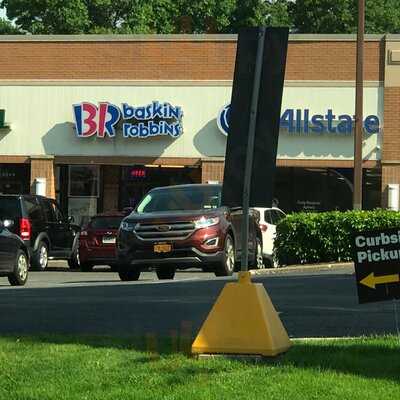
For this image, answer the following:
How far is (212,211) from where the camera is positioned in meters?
16.1

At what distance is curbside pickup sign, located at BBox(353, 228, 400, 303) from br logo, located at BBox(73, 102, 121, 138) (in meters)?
22.7

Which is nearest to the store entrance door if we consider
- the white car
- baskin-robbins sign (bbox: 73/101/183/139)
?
baskin-robbins sign (bbox: 73/101/183/139)

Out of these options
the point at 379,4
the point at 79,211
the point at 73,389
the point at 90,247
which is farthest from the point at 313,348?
the point at 379,4

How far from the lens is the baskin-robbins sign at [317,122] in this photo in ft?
95.2

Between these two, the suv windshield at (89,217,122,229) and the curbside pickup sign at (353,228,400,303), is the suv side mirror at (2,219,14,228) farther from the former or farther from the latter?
the curbside pickup sign at (353,228,400,303)

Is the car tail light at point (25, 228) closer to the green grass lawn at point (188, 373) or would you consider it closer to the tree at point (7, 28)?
the green grass lawn at point (188, 373)

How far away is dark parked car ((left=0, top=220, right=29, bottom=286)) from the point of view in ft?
54.4

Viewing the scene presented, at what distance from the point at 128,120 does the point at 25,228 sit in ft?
28.8

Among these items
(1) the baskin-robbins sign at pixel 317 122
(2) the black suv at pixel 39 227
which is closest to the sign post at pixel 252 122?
(2) the black suv at pixel 39 227

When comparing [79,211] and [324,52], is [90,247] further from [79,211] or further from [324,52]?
[324,52]

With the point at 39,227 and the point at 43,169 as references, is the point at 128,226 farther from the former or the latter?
the point at 43,169

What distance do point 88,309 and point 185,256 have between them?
15.7 feet

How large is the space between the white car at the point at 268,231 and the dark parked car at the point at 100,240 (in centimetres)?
338

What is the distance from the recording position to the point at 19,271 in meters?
17.0
